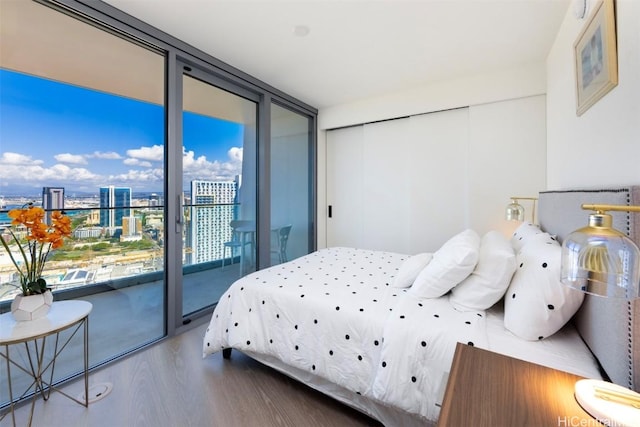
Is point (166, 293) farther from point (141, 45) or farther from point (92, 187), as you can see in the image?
point (141, 45)

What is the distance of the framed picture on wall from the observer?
47.1 inches

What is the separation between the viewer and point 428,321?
1332 mm

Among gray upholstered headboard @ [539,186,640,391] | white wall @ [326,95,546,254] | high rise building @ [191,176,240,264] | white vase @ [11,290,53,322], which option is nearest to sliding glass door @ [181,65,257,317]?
high rise building @ [191,176,240,264]

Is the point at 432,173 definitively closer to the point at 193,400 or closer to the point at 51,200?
the point at 193,400

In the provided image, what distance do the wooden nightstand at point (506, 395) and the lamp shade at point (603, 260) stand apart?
1.04 feet

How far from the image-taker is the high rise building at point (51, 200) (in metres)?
1.76

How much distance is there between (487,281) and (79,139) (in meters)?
2.76

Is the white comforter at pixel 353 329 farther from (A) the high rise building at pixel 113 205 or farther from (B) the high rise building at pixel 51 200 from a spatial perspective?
(B) the high rise building at pixel 51 200

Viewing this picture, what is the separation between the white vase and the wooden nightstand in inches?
76.3

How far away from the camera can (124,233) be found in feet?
7.24

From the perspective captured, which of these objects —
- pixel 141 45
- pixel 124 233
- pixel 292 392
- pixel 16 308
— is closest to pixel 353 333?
pixel 292 392

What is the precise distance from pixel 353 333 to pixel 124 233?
78.1 inches

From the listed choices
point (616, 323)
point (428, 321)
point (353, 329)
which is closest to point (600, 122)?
point (616, 323)

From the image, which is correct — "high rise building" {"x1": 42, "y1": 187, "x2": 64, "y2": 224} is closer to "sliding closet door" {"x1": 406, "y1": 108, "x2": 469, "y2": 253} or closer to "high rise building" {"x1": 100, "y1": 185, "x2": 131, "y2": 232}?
"high rise building" {"x1": 100, "y1": 185, "x2": 131, "y2": 232}
